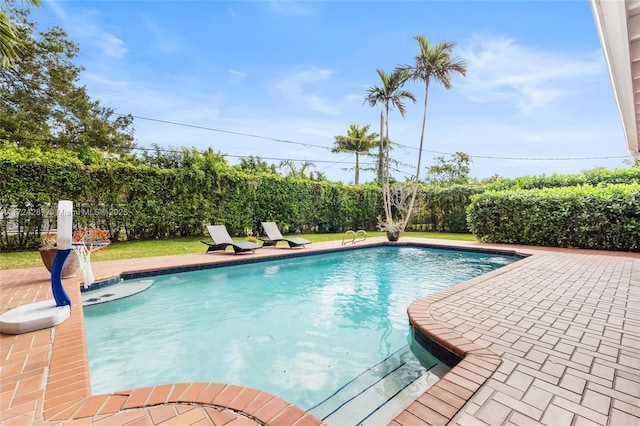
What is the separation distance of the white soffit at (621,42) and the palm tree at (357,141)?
25943 millimetres

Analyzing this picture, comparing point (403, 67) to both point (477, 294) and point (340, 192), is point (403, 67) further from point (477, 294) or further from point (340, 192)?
point (477, 294)

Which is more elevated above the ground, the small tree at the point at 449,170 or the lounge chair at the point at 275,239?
the small tree at the point at 449,170

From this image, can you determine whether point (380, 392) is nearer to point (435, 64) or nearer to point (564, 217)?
point (564, 217)

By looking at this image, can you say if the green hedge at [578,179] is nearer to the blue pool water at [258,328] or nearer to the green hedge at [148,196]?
the green hedge at [148,196]

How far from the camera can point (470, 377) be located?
7.92 feet

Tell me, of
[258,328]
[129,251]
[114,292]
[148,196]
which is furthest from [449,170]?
[114,292]

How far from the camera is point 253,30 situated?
1234 cm

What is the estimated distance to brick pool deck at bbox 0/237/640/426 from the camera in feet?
6.40

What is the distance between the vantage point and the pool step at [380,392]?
2.44 metres

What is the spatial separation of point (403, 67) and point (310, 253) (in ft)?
31.7

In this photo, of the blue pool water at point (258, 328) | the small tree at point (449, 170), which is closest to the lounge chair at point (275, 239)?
the blue pool water at point (258, 328)

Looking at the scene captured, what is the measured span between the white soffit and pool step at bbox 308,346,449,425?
121 inches

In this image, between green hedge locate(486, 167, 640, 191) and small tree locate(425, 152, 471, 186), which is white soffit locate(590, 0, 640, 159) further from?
small tree locate(425, 152, 471, 186)

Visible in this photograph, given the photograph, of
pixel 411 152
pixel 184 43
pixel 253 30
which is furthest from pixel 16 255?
pixel 411 152
